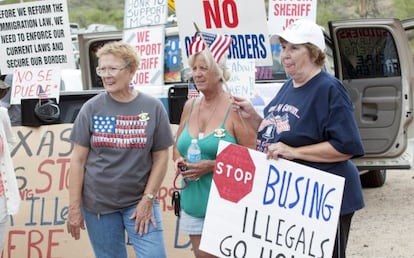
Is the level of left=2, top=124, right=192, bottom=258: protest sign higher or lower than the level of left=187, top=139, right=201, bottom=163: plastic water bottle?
lower

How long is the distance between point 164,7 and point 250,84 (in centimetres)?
273

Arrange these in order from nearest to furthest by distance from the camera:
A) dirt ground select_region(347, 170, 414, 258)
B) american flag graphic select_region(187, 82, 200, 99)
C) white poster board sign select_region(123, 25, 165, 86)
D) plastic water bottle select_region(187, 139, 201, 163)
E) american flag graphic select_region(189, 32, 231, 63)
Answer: plastic water bottle select_region(187, 139, 201, 163)
american flag graphic select_region(189, 32, 231, 63)
american flag graphic select_region(187, 82, 200, 99)
dirt ground select_region(347, 170, 414, 258)
white poster board sign select_region(123, 25, 165, 86)

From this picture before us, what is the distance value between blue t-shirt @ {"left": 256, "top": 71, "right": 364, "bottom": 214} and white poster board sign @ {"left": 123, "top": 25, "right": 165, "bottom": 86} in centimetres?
375

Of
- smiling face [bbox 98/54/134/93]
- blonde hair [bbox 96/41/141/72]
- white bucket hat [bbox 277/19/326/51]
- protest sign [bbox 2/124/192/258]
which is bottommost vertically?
protest sign [bbox 2/124/192/258]

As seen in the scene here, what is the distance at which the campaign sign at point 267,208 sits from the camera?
13.7 feet

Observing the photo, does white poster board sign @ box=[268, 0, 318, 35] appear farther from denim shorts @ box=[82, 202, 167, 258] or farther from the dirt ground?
denim shorts @ box=[82, 202, 167, 258]

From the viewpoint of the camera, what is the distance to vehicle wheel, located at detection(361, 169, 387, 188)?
10934mm

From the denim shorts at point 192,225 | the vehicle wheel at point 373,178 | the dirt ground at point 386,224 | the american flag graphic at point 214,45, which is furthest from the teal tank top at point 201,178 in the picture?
the vehicle wheel at point 373,178

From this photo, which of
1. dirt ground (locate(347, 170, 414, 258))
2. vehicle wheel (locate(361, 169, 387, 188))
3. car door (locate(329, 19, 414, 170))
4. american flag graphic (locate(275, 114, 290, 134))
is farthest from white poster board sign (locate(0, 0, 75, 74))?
vehicle wheel (locate(361, 169, 387, 188))

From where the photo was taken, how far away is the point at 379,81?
33.9 ft

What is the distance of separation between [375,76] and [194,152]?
6028mm

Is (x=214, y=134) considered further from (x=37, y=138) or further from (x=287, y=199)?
(x=37, y=138)

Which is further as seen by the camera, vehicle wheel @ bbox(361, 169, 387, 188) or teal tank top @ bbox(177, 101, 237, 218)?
vehicle wheel @ bbox(361, 169, 387, 188)

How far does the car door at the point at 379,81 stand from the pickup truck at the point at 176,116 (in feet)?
0.04
